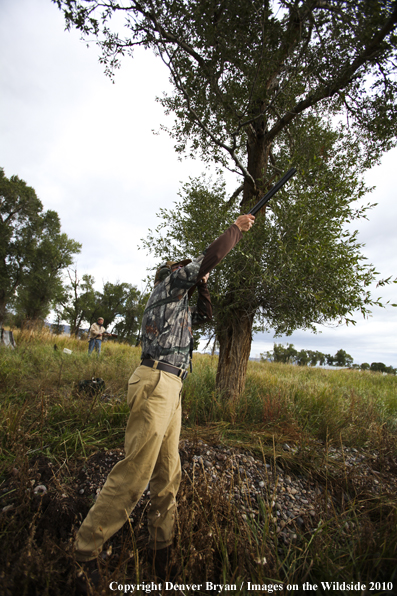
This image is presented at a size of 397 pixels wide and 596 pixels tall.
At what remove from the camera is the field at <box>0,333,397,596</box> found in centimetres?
197

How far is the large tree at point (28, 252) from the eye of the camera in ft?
76.8

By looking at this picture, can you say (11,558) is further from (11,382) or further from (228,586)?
(11,382)

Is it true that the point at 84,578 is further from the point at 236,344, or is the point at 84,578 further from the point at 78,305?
the point at 78,305

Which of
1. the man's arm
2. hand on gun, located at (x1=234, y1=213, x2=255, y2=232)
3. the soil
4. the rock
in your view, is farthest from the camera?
hand on gun, located at (x1=234, y1=213, x2=255, y2=232)

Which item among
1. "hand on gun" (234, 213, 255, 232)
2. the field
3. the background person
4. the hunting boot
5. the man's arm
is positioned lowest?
the hunting boot

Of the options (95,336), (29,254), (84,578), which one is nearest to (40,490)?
(84,578)

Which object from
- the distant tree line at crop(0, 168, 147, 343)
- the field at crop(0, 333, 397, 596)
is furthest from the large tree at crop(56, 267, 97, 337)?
the field at crop(0, 333, 397, 596)

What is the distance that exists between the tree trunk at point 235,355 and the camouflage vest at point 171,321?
2.98m

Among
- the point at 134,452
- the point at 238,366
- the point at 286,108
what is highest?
the point at 286,108

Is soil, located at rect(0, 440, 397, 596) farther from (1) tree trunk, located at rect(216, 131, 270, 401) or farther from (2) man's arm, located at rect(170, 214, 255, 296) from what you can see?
(1) tree trunk, located at rect(216, 131, 270, 401)

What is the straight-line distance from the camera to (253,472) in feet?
11.2

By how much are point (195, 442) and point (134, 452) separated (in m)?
1.70

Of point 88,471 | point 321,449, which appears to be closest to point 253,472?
point 321,449

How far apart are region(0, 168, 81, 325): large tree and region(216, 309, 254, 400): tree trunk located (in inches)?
921
